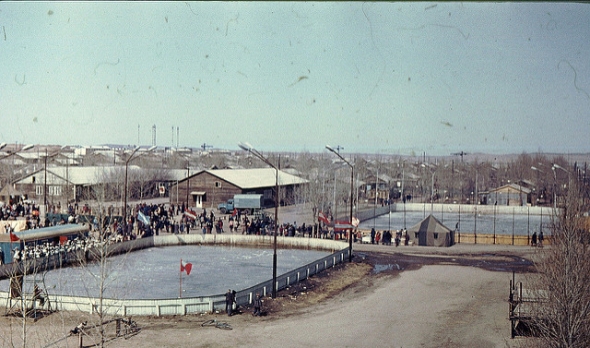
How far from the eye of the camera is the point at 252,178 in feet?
210

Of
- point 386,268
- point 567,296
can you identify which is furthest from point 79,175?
point 567,296

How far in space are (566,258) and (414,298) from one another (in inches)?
366

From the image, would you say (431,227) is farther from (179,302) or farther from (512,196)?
(512,196)

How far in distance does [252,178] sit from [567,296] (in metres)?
51.6

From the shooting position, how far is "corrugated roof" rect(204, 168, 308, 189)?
59.5 m

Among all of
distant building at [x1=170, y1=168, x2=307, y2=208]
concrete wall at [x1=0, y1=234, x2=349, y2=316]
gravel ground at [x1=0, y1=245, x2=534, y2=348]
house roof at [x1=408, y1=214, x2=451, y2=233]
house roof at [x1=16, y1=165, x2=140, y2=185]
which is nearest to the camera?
gravel ground at [x1=0, y1=245, x2=534, y2=348]

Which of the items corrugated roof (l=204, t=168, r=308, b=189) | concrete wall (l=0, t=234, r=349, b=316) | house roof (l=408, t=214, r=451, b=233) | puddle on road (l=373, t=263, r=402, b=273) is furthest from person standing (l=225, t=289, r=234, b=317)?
corrugated roof (l=204, t=168, r=308, b=189)

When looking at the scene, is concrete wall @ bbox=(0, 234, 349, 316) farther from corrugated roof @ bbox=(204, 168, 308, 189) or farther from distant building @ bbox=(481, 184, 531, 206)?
distant building @ bbox=(481, 184, 531, 206)

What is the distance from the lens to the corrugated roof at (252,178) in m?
59.5

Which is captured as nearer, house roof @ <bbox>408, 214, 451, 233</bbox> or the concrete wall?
the concrete wall

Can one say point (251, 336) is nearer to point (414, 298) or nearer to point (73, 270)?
point (414, 298)

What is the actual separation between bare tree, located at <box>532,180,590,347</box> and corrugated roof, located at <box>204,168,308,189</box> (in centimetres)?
4306

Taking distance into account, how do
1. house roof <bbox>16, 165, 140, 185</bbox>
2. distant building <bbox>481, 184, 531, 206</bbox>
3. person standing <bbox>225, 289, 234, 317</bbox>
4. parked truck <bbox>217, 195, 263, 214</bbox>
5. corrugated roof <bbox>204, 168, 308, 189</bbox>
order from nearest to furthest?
person standing <bbox>225, 289, 234, 317</bbox>
parked truck <bbox>217, 195, 263, 214</bbox>
house roof <bbox>16, 165, 140, 185</bbox>
corrugated roof <bbox>204, 168, 308, 189</bbox>
distant building <bbox>481, 184, 531, 206</bbox>

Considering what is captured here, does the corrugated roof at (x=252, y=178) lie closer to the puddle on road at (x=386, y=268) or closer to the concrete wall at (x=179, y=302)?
the puddle on road at (x=386, y=268)
